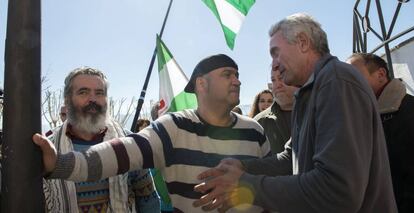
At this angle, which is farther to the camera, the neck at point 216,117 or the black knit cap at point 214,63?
the black knit cap at point 214,63

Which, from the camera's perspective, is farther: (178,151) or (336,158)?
(178,151)

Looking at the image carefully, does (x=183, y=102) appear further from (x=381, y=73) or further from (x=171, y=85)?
(x=381, y=73)

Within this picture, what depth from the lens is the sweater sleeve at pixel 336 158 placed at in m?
1.28

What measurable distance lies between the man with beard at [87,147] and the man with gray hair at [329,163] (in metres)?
1.14

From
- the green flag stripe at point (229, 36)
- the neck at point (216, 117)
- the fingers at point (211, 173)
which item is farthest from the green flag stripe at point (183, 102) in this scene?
the fingers at point (211, 173)

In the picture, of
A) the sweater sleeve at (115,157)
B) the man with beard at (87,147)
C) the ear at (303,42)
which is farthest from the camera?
the man with beard at (87,147)

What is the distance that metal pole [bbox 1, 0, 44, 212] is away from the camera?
1196 mm

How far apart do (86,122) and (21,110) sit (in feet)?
5.16

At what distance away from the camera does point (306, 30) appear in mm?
1732

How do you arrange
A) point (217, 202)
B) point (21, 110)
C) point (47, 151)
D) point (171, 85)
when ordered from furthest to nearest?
point (171, 85) < point (217, 202) < point (47, 151) < point (21, 110)

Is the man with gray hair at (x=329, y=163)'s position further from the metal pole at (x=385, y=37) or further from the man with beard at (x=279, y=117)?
the metal pole at (x=385, y=37)

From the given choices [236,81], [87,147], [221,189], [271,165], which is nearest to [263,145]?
[271,165]

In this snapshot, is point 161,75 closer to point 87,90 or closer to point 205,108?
point 87,90

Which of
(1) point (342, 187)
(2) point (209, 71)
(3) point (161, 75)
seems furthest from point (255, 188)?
(3) point (161, 75)
